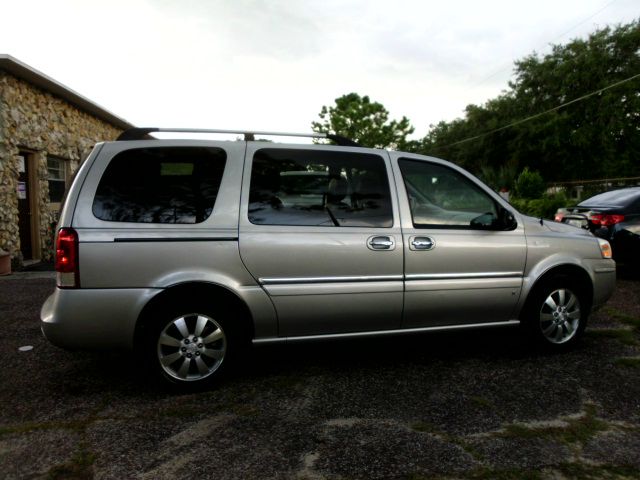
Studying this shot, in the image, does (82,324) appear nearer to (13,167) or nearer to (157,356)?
(157,356)

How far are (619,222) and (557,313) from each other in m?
4.02

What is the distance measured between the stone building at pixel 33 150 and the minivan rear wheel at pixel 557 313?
7713mm

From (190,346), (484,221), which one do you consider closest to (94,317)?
(190,346)

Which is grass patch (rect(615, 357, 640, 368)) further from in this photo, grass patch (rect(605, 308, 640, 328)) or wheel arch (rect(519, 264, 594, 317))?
grass patch (rect(605, 308, 640, 328))

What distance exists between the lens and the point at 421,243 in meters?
3.83

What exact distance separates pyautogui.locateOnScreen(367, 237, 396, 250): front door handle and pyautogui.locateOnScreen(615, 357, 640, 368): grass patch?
217 centimetres

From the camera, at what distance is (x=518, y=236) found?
4152 mm

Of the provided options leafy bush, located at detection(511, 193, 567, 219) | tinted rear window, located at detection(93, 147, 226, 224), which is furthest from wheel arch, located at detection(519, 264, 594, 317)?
leafy bush, located at detection(511, 193, 567, 219)

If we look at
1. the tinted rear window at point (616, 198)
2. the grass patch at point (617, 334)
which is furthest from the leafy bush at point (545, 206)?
the grass patch at point (617, 334)

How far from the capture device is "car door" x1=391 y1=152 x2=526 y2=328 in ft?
12.7

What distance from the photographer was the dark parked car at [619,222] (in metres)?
7.30

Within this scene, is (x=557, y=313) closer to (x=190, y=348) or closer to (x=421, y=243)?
(x=421, y=243)

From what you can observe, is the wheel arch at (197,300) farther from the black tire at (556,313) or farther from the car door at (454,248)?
the black tire at (556,313)

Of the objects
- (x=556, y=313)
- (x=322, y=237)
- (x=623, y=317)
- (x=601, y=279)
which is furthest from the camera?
(x=623, y=317)
